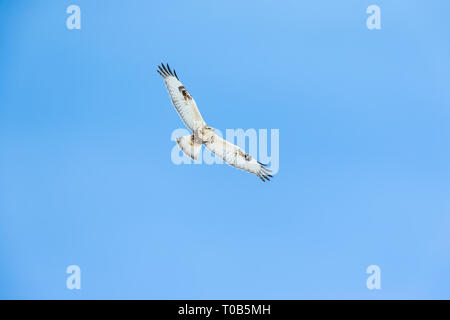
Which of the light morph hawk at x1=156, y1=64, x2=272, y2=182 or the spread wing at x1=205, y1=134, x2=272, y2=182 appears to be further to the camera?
the spread wing at x1=205, y1=134, x2=272, y2=182

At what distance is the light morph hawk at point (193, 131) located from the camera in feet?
33.2

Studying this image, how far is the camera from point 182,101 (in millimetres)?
10180

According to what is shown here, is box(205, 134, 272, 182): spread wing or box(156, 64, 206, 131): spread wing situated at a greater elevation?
box(156, 64, 206, 131): spread wing

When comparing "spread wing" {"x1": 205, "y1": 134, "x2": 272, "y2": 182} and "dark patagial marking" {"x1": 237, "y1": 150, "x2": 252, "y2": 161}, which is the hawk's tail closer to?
"spread wing" {"x1": 205, "y1": 134, "x2": 272, "y2": 182}

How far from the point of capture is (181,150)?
34.1ft

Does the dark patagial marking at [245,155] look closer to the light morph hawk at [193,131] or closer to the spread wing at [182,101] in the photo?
the light morph hawk at [193,131]

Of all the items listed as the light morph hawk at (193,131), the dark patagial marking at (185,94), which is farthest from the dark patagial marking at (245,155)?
the dark patagial marking at (185,94)

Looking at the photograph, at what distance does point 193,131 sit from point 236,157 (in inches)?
49.2

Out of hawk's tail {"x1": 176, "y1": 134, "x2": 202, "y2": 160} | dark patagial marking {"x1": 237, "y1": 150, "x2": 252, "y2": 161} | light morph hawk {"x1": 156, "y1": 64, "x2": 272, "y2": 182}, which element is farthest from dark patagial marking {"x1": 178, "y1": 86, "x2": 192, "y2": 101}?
dark patagial marking {"x1": 237, "y1": 150, "x2": 252, "y2": 161}

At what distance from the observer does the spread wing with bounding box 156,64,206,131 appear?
10062 millimetres
